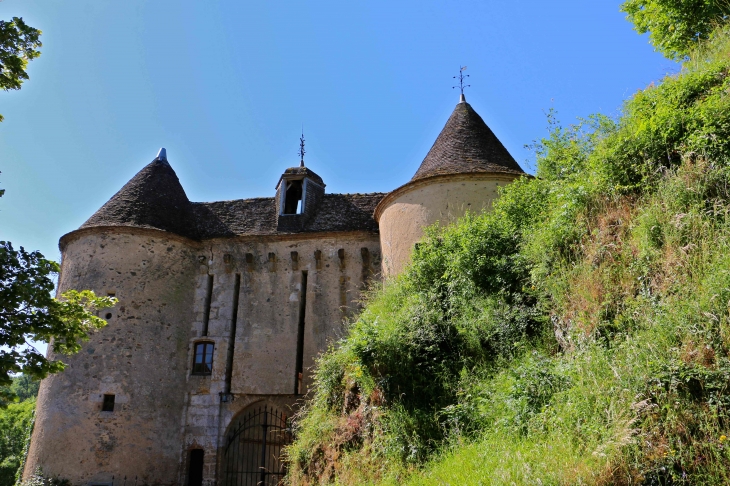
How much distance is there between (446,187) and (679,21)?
598 cm

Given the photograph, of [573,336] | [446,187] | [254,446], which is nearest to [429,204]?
[446,187]

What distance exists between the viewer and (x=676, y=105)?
26.9 ft

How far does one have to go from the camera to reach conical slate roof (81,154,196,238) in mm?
17500

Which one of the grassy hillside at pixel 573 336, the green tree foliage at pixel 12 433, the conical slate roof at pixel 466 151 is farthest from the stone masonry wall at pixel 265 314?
the green tree foliage at pixel 12 433

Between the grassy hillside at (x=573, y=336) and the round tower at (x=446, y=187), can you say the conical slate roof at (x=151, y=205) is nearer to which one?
the round tower at (x=446, y=187)

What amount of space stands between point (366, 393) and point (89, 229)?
458 inches

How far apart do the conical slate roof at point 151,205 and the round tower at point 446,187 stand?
647 cm

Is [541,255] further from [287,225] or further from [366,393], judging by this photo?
[287,225]

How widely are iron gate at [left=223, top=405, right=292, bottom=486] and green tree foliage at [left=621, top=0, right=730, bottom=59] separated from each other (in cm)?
1291

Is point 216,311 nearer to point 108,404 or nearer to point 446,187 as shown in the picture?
point 108,404

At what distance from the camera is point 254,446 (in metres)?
17.0

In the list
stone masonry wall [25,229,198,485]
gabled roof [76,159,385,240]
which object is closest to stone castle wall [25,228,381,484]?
stone masonry wall [25,229,198,485]

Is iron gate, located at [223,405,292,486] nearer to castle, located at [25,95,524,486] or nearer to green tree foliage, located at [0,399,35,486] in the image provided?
castle, located at [25,95,524,486]

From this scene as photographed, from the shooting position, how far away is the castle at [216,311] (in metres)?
15.1
